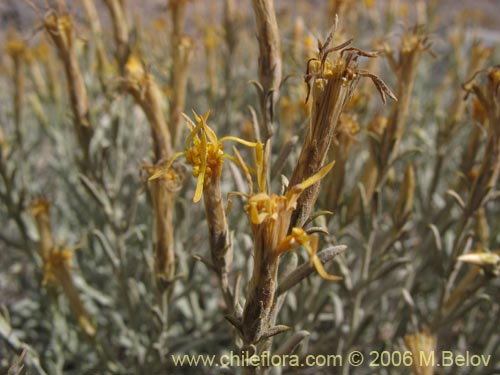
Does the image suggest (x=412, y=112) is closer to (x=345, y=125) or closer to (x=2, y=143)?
(x=345, y=125)

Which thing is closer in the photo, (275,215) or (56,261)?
(275,215)

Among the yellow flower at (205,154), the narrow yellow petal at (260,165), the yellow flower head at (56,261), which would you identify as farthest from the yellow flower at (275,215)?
the yellow flower head at (56,261)

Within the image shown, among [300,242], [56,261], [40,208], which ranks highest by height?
[300,242]

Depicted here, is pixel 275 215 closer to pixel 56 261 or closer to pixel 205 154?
pixel 205 154

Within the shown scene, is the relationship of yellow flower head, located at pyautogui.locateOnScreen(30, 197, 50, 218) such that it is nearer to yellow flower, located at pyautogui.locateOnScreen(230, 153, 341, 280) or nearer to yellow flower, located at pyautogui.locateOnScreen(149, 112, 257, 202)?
yellow flower, located at pyautogui.locateOnScreen(149, 112, 257, 202)

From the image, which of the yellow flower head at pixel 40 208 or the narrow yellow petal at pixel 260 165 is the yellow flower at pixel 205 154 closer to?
the narrow yellow petal at pixel 260 165

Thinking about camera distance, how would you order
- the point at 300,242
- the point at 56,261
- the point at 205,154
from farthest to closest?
the point at 56,261
the point at 205,154
the point at 300,242

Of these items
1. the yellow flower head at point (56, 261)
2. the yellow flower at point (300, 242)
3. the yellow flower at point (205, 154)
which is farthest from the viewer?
the yellow flower head at point (56, 261)

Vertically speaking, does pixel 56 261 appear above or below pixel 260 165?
below

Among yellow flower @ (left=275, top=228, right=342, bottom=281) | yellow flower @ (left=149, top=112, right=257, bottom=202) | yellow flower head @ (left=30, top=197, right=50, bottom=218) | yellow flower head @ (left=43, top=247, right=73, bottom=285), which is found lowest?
yellow flower head @ (left=43, top=247, right=73, bottom=285)

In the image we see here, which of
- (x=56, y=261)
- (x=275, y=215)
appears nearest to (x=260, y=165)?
(x=275, y=215)

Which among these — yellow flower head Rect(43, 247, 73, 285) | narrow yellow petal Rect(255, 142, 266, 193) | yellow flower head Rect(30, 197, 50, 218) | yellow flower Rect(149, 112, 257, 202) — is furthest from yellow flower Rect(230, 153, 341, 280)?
yellow flower head Rect(30, 197, 50, 218)

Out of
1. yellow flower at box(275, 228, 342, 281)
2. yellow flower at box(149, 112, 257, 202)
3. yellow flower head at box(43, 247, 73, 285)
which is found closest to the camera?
yellow flower at box(275, 228, 342, 281)

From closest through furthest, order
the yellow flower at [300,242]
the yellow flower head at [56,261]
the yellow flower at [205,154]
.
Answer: the yellow flower at [300,242] → the yellow flower at [205,154] → the yellow flower head at [56,261]
